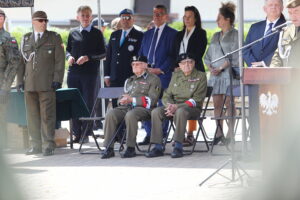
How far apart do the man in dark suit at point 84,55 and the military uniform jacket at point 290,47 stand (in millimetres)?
5223

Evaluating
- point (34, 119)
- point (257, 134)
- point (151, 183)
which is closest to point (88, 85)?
point (34, 119)

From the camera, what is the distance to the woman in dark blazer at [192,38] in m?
9.75

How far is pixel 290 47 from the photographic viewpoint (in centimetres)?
577

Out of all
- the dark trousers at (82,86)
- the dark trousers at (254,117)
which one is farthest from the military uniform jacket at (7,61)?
the dark trousers at (254,117)

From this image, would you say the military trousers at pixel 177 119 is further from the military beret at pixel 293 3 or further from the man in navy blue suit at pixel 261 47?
the military beret at pixel 293 3

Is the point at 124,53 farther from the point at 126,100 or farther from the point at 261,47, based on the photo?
the point at 261,47

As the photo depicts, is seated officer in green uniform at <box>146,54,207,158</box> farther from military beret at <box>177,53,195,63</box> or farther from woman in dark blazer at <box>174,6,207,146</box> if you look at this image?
woman in dark blazer at <box>174,6,207,146</box>

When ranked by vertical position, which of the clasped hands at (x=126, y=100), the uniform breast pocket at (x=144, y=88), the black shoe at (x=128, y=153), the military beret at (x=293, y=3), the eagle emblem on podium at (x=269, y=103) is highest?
the military beret at (x=293, y=3)

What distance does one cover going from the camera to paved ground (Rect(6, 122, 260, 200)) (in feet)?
19.5

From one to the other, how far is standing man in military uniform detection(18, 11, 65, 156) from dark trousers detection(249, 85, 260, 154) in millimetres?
2904

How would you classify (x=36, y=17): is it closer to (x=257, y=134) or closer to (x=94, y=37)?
(x=94, y=37)

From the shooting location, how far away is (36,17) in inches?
381

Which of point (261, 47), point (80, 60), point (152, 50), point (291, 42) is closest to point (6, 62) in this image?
point (80, 60)

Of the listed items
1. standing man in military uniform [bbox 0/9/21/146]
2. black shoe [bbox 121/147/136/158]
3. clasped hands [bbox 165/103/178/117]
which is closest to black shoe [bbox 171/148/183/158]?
clasped hands [bbox 165/103/178/117]
